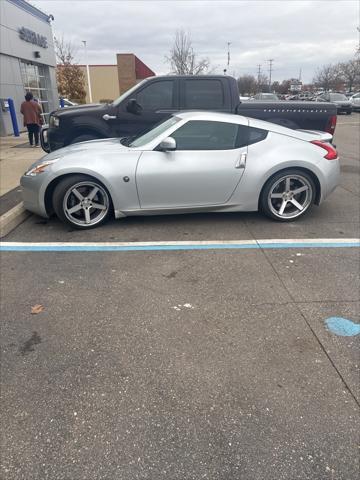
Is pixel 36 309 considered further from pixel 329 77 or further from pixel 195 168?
pixel 329 77

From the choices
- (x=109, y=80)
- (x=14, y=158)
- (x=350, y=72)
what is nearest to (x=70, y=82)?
(x=109, y=80)

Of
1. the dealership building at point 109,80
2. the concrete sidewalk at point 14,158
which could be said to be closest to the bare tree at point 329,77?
the dealership building at point 109,80

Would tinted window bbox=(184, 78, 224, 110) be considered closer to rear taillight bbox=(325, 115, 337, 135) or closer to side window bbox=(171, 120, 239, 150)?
rear taillight bbox=(325, 115, 337, 135)

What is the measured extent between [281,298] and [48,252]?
2.71m

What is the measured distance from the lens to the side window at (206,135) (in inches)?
194

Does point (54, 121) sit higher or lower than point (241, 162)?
higher

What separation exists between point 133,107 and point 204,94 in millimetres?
1383

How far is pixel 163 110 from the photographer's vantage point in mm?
7051

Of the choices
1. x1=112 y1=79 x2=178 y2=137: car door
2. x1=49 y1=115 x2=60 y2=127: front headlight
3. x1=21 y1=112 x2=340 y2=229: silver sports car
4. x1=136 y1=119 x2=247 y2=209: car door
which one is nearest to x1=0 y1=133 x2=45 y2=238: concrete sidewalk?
x1=21 y1=112 x2=340 y2=229: silver sports car

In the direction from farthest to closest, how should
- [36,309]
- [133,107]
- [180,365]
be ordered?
[133,107] → [36,309] → [180,365]

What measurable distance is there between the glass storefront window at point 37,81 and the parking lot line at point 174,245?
14.4 metres

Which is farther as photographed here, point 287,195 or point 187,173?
point 287,195

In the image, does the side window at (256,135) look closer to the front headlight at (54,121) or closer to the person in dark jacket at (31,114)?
the front headlight at (54,121)

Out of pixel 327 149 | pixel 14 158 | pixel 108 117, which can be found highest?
pixel 108 117
